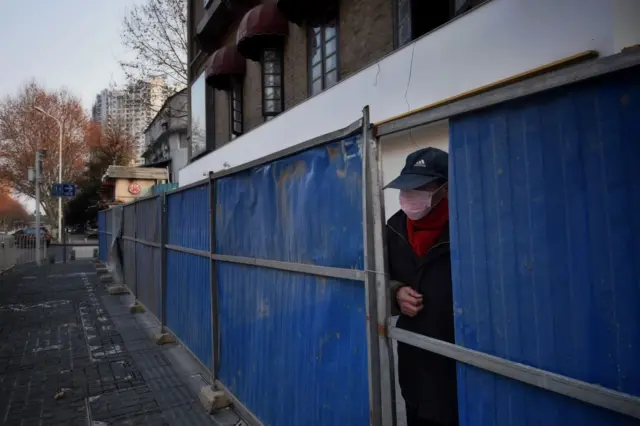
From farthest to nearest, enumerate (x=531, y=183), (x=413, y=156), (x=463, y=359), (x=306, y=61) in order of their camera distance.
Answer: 1. (x=306, y=61)
2. (x=413, y=156)
3. (x=463, y=359)
4. (x=531, y=183)

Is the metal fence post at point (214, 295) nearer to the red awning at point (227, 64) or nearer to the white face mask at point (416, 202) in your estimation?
the white face mask at point (416, 202)

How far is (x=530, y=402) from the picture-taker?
1.45 meters

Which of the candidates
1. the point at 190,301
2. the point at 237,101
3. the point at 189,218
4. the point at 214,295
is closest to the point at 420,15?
the point at 189,218

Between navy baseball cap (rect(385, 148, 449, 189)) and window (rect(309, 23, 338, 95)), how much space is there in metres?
7.65

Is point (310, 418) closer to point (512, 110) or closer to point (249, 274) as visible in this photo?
point (249, 274)

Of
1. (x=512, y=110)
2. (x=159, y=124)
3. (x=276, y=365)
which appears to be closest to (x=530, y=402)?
(x=512, y=110)

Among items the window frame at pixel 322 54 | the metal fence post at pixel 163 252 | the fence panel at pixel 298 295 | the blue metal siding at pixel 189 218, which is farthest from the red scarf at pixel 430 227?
the window frame at pixel 322 54

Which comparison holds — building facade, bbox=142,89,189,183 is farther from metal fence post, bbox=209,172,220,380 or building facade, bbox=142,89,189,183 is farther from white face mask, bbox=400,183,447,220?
white face mask, bbox=400,183,447,220

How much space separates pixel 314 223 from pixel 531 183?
1396 mm

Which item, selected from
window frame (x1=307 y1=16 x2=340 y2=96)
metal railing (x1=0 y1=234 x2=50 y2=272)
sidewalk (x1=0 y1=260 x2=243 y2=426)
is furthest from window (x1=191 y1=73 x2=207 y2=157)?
sidewalk (x1=0 y1=260 x2=243 y2=426)

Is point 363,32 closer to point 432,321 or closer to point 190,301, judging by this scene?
point 190,301

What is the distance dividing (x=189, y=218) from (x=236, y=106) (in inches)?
384

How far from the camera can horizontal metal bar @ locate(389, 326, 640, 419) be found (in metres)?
1.18

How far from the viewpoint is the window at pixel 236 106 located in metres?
14.1
